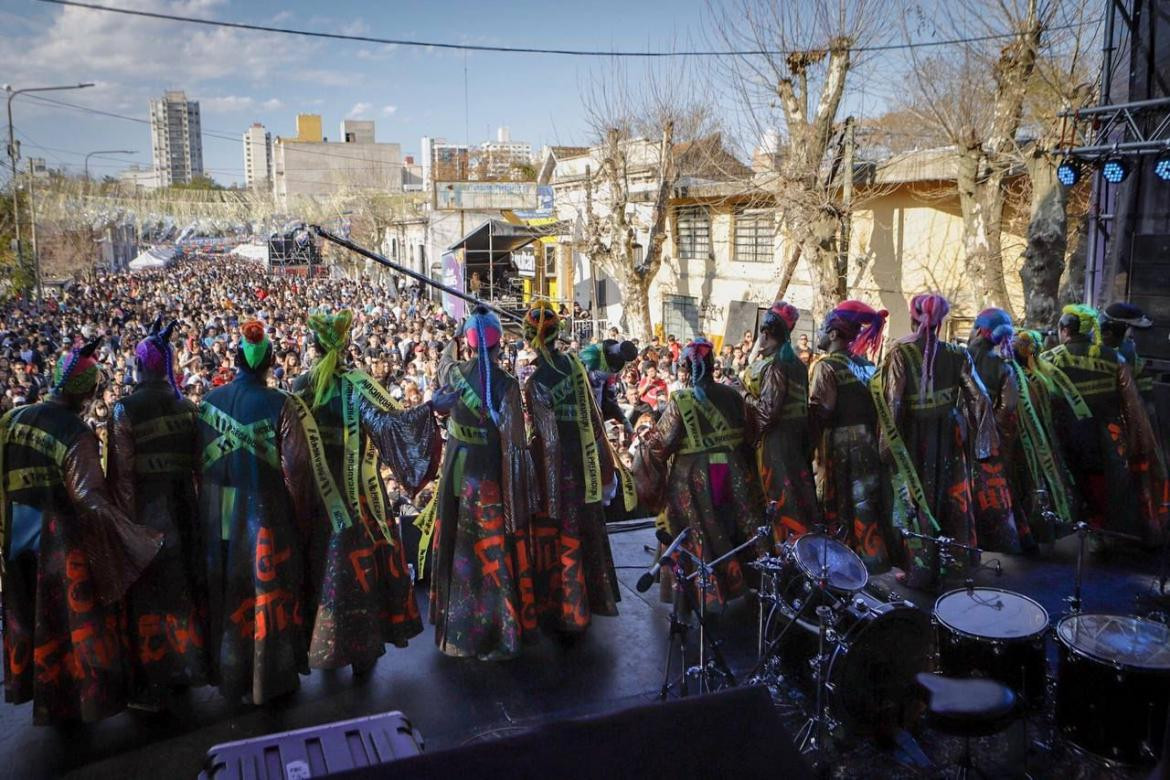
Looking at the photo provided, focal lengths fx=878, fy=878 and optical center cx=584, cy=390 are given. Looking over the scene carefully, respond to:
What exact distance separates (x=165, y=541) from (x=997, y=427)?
5052 mm

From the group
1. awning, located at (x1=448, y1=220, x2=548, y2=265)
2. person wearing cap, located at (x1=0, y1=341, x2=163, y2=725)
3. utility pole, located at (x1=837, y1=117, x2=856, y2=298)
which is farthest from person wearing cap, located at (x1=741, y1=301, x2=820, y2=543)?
awning, located at (x1=448, y1=220, x2=548, y2=265)

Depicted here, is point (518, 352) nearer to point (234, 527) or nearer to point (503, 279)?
point (234, 527)

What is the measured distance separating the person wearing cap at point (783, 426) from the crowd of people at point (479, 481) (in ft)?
0.06

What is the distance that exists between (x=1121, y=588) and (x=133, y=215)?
305 ft

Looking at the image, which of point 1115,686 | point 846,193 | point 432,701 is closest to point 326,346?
point 432,701

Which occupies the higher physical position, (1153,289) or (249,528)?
(1153,289)

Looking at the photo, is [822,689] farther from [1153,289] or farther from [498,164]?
[498,164]

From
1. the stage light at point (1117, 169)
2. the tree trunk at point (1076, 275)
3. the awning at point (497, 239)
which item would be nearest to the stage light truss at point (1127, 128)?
the stage light at point (1117, 169)

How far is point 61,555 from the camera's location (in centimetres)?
392

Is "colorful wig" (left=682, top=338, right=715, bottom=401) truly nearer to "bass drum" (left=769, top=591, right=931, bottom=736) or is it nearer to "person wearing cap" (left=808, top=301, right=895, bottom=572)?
"person wearing cap" (left=808, top=301, right=895, bottom=572)

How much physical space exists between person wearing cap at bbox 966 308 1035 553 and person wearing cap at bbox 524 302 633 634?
8.89 feet

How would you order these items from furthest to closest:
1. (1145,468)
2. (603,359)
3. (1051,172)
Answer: (1051,172)
(1145,468)
(603,359)

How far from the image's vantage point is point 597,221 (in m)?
20.9

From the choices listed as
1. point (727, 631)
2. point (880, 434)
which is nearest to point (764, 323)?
point (880, 434)
